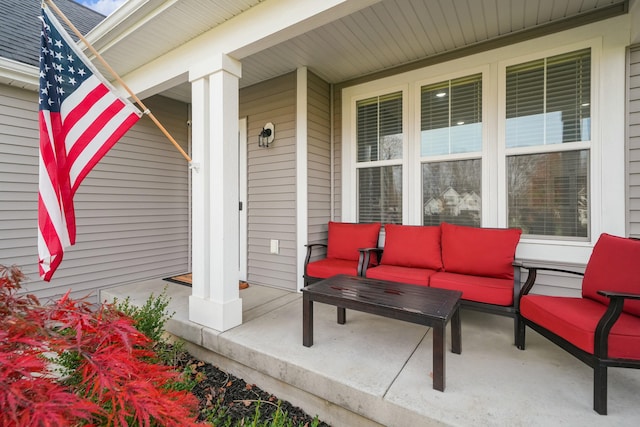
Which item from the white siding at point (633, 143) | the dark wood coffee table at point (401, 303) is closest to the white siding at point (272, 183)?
the dark wood coffee table at point (401, 303)

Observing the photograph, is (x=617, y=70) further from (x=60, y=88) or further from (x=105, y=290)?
(x=105, y=290)

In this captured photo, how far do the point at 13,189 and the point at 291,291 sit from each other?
3199 mm

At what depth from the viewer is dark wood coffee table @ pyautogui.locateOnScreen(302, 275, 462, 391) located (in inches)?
66.7

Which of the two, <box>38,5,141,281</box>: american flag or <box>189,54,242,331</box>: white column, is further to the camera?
<box>189,54,242,331</box>: white column

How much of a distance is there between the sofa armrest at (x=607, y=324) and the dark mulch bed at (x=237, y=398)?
5.10 ft

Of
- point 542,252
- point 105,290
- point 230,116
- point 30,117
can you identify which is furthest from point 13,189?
point 542,252

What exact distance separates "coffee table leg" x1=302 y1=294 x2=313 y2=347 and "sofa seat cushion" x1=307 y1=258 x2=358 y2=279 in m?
0.90

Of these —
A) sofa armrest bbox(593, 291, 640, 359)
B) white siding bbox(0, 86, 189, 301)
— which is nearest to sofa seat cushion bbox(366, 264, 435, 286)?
sofa armrest bbox(593, 291, 640, 359)

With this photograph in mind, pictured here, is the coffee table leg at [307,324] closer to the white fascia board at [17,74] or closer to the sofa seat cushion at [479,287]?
the sofa seat cushion at [479,287]

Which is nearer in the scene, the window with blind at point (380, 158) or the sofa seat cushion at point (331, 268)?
the sofa seat cushion at point (331, 268)

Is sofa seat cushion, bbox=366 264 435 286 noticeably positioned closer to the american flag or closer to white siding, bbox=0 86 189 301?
the american flag

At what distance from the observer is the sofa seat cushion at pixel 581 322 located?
154 centimetres

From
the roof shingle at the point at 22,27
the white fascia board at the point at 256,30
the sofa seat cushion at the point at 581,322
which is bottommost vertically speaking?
the sofa seat cushion at the point at 581,322

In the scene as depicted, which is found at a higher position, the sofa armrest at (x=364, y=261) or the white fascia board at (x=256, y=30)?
the white fascia board at (x=256, y=30)
